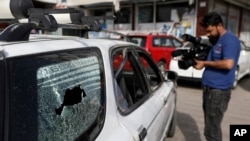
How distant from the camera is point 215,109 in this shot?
2.79 meters

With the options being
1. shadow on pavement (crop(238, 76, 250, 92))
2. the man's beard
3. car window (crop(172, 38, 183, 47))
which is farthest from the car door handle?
car window (crop(172, 38, 183, 47))

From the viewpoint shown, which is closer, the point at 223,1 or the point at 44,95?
the point at 44,95

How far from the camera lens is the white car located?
105 centimetres

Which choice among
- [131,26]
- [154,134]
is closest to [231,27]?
[131,26]

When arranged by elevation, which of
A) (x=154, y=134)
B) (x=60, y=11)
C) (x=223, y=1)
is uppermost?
(x=223, y=1)

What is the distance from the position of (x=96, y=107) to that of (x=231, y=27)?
15542 millimetres

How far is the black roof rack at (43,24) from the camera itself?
1177mm

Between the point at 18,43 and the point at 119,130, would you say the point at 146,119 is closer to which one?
the point at 119,130

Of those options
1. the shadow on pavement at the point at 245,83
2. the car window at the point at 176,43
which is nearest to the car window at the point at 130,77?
the shadow on pavement at the point at 245,83

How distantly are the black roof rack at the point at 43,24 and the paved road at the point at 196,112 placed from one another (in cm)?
244

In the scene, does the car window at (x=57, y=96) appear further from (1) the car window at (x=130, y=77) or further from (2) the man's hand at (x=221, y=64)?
(2) the man's hand at (x=221, y=64)

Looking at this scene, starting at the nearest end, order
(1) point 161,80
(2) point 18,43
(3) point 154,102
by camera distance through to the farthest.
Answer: (2) point 18,43, (3) point 154,102, (1) point 161,80

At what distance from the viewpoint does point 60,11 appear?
1.89 meters

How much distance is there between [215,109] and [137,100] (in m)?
0.93
